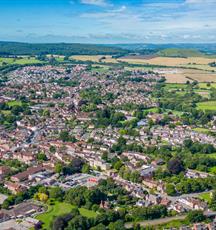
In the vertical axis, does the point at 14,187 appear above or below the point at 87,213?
above

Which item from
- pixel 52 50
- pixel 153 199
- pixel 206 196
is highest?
pixel 52 50

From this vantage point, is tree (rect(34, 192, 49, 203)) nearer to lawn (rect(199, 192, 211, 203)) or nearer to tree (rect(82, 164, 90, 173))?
tree (rect(82, 164, 90, 173))

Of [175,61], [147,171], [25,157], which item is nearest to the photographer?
[147,171]

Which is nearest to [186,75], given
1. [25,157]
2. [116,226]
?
[25,157]

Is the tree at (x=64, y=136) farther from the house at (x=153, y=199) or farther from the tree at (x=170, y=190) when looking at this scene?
the house at (x=153, y=199)

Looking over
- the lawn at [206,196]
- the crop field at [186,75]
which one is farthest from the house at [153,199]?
the crop field at [186,75]

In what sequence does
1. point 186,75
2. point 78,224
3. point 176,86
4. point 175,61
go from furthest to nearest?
1. point 175,61
2. point 186,75
3. point 176,86
4. point 78,224

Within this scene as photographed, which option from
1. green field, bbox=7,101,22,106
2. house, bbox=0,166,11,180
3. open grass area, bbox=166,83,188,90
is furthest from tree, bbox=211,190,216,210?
open grass area, bbox=166,83,188,90

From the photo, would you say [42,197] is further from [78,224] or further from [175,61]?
[175,61]

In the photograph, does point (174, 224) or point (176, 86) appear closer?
point (174, 224)

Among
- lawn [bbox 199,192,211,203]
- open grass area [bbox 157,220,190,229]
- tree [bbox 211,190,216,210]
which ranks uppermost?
tree [bbox 211,190,216,210]
